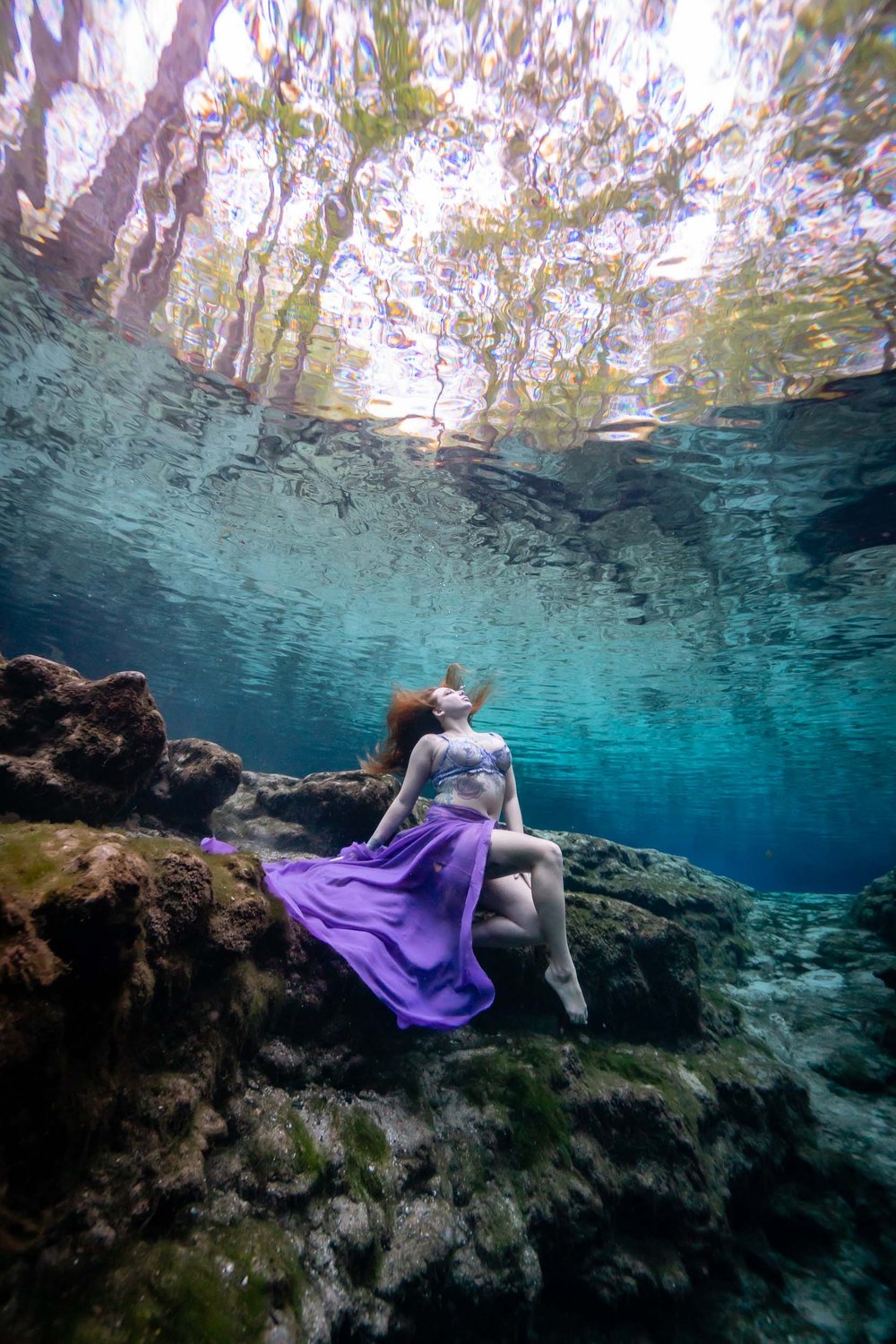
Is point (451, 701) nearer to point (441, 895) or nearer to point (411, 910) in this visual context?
point (441, 895)

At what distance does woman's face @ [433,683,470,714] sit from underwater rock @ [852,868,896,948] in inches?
363

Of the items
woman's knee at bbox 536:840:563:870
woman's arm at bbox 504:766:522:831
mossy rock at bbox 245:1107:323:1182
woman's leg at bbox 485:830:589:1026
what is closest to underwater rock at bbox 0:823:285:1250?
mossy rock at bbox 245:1107:323:1182

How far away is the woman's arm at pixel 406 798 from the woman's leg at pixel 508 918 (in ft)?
3.54

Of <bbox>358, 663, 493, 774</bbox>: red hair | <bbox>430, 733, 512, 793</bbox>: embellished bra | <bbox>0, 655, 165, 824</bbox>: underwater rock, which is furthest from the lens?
<bbox>358, 663, 493, 774</bbox>: red hair

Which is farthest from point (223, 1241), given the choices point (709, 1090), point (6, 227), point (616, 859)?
point (6, 227)

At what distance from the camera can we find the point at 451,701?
19.5 feet

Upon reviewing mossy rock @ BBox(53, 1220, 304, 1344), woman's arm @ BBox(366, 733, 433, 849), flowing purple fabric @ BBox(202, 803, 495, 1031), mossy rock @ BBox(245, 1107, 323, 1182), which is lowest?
mossy rock @ BBox(245, 1107, 323, 1182)

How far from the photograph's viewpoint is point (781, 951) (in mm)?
9883

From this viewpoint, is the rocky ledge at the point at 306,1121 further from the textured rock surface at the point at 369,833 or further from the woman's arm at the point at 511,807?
the textured rock surface at the point at 369,833

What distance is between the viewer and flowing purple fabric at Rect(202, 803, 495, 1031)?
3.98 metres

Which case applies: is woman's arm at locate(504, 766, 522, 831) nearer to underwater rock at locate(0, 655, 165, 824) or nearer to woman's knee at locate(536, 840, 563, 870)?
woman's knee at locate(536, 840, 563, 870)

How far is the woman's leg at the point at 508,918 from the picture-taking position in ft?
14.9

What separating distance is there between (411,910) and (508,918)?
32.9 inches

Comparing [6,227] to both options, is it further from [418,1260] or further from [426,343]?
[418,1260]
